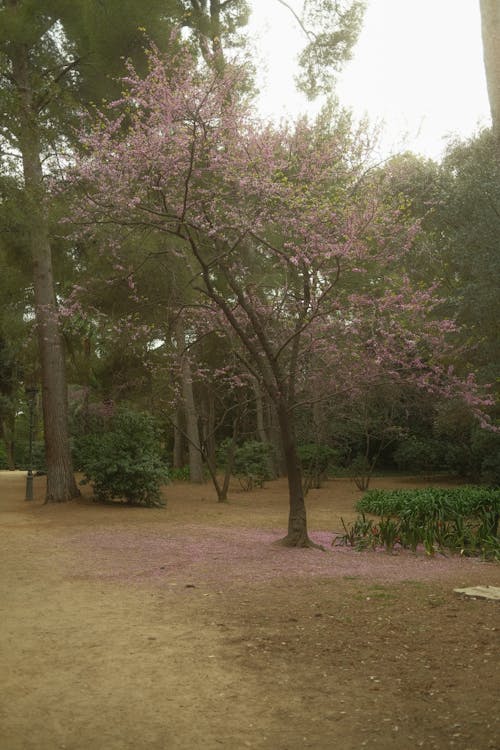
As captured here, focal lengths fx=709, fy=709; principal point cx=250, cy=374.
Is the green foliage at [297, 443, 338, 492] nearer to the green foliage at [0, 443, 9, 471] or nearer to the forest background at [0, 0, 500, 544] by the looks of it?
the forest background at [0, 0, 500, 544]

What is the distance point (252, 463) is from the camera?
20688 millimetres

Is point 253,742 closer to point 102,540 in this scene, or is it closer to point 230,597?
point 230,597

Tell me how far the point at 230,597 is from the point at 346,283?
33.8 ft

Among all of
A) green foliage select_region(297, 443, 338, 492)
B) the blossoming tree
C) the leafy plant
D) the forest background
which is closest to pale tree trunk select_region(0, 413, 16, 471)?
the forest background

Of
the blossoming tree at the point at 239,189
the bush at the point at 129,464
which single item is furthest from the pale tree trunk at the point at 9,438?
the blossoming tree at the point at 239,189

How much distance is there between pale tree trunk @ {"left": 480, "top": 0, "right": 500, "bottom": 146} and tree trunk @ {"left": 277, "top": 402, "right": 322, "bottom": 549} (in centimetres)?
542

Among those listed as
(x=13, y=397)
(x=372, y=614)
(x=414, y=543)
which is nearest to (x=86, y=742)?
(x=372, y=614)

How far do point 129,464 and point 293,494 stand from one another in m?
5.87

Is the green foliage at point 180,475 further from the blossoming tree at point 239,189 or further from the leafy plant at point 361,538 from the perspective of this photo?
the leafy plant at point 361,538

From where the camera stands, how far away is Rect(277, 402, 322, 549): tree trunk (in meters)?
9.65

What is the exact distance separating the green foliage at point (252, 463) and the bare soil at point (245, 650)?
1091 cm

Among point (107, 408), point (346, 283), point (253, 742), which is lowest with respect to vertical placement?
point (253, 742)

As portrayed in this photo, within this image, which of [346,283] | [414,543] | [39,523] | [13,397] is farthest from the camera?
[13,397]

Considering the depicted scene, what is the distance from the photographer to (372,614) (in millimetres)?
5824
